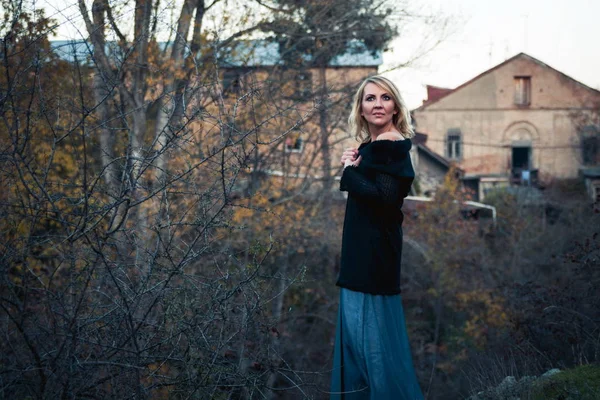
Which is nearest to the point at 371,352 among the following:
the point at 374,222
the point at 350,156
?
the point at 374,222

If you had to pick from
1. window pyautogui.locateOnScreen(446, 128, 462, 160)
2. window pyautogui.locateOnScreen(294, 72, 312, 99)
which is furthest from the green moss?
window pyautogui.locateOnScreen(446, 128, 462, 160)

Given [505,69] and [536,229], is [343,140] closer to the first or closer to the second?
[536,229]

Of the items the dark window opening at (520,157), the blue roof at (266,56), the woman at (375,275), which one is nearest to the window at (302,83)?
the blue roof at (266,56)

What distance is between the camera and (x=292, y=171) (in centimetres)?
1908

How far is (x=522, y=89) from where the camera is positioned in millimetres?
37938

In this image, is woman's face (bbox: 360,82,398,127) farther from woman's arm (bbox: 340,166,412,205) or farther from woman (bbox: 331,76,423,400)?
woman's arm (bbox: 340,166,412,205)

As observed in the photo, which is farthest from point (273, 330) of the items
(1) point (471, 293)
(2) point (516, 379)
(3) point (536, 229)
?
(3) point (536, 229)

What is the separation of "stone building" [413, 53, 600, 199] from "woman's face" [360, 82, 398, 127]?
33804mm

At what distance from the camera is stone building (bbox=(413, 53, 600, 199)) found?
3766 centimetres

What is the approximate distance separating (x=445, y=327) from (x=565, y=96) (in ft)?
65.5

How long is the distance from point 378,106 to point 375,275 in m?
0.86

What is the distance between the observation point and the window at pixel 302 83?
679 inches

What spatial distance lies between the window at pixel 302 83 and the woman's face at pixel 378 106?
1330 cm

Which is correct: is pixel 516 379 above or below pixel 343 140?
below
